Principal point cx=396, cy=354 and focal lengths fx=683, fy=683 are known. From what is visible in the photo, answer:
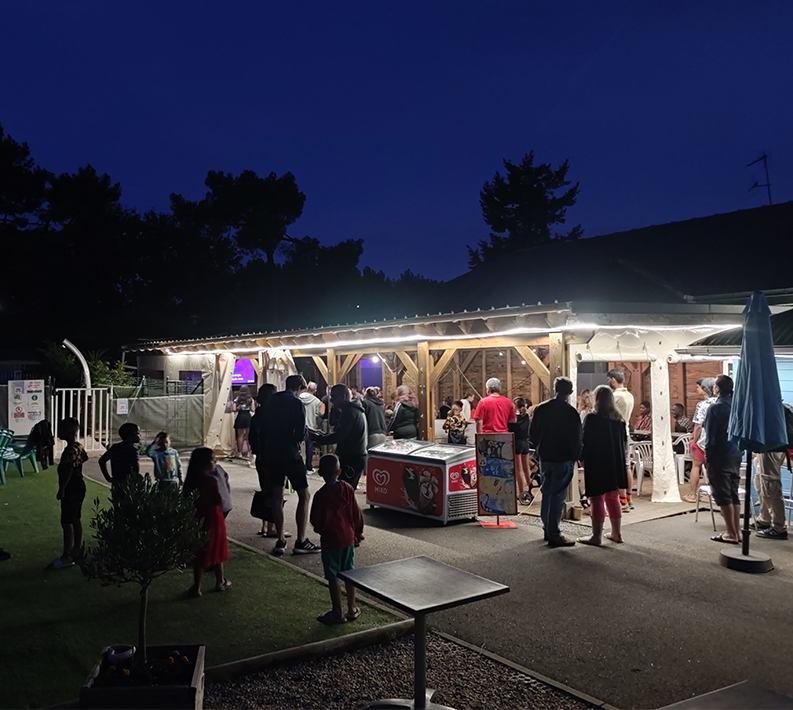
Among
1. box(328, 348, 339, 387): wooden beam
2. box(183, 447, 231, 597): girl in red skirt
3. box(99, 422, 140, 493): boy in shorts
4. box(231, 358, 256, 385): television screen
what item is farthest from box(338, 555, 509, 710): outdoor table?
box(231, 358, 256, 385): television screen

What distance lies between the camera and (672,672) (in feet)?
14.0

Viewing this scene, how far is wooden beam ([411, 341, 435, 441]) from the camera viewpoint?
1121 cm

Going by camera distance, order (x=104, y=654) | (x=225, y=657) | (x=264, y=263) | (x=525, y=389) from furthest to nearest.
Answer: (x=264, y=263)
(x=525, y=389)
(x=225, y=657)
(x=104, y=654)

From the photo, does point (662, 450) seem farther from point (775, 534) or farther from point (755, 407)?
point (755, 407)

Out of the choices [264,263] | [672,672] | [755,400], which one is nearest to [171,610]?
[672,672]

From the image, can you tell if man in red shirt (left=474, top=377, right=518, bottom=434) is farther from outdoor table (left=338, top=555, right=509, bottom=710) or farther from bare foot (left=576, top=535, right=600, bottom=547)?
outdoor table (left=338, top=555, right=509, bottom=710)

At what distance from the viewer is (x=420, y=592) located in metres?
3.74

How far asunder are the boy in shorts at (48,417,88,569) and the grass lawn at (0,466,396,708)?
0.23m

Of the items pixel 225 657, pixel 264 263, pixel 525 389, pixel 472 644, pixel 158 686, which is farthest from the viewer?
pixel 264 263

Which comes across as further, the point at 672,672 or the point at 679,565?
the point at 679,565

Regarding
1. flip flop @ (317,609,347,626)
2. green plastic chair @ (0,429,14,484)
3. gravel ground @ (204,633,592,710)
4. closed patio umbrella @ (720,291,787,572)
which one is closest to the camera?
gravel ground @ (204,633,592,710)

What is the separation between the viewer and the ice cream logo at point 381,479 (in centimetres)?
931

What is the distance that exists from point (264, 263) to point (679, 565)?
99.0 feet

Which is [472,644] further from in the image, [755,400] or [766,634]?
[755,400]
